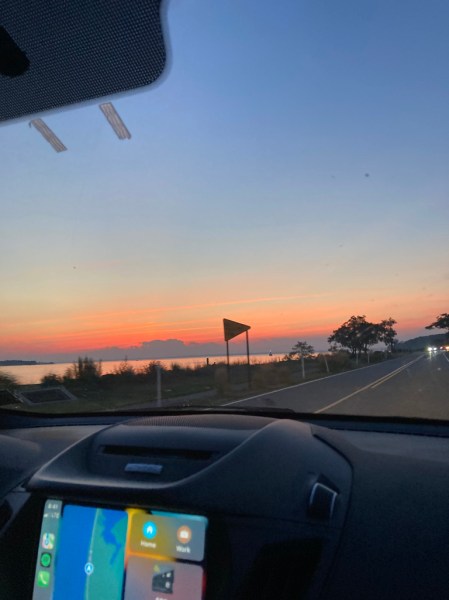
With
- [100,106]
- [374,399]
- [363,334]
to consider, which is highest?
[100,106]

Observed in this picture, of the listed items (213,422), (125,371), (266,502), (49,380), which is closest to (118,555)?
(266,502)

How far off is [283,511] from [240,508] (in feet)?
0.51

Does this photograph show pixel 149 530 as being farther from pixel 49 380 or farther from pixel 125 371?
pixel 125 371

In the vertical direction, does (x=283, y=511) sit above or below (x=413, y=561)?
above

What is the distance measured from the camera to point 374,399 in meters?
12.4

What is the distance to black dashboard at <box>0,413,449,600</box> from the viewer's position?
1595mm

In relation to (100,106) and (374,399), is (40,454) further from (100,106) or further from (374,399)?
(374,399)

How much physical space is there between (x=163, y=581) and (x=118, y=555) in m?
0.21

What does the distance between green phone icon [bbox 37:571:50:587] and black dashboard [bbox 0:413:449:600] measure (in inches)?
1.1

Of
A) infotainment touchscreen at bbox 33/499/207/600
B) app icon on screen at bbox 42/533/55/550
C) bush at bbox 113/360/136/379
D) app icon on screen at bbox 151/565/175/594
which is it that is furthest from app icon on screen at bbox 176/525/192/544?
bush at bbox 113/360/136/379

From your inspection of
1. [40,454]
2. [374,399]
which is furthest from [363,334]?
[40,454]

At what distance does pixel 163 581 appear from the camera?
1627 mm

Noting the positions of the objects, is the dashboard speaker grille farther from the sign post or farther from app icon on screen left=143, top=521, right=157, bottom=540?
the sign post

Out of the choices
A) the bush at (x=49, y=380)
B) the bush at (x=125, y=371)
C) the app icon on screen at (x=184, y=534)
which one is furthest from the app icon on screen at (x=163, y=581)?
the bush at (x=125, y=371)
